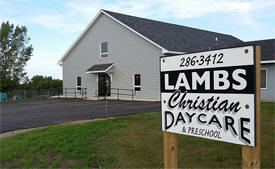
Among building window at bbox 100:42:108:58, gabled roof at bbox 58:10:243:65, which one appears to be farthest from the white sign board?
building window at bbox 100:42:108:58

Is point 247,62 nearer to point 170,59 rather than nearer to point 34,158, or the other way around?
point 170,59

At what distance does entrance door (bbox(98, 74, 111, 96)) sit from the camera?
2608 centimetres

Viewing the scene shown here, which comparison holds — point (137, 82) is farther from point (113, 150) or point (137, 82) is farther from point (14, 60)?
point (14, 60)

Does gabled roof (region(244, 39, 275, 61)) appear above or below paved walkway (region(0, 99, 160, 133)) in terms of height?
above

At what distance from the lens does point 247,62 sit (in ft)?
10.1

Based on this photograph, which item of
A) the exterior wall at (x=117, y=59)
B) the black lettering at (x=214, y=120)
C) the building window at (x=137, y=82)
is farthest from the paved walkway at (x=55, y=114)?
the black lettering at (x=214, y=120)

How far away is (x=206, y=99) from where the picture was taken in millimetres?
3521

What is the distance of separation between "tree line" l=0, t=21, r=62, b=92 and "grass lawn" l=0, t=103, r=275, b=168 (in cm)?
3212

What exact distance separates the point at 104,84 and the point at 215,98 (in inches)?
927

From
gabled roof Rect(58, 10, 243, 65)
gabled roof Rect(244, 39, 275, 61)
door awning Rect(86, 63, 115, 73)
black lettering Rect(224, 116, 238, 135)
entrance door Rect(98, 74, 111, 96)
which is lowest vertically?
black lettering Rect(224, 116, 238, 135)

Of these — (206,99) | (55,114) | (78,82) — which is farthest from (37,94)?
(206,99)

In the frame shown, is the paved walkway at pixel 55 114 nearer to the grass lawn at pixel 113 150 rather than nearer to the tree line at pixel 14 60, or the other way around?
the grass lawn at pixel 113 150

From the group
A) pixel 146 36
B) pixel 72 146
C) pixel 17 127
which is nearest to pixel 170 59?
pixel 72 146

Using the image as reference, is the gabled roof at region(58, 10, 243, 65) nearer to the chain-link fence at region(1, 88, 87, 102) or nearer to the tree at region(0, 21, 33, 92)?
the chain-link fence at region(1, 88, 87, 102)
